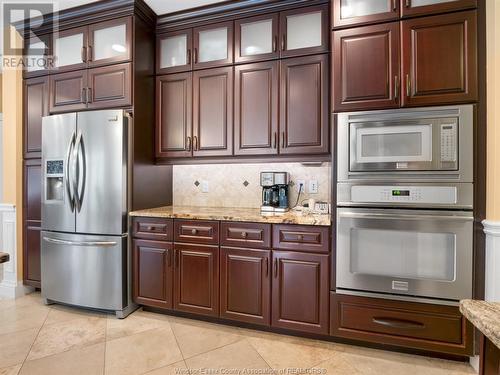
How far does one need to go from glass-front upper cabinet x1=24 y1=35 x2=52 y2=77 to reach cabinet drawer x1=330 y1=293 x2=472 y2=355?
11.5ft

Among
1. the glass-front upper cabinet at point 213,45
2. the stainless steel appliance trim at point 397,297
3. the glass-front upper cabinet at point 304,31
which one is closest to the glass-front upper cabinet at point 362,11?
the glass-front upper cabinet at point 304,31

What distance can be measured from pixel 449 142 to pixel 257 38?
172 cm

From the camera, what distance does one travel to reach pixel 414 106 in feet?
6.28

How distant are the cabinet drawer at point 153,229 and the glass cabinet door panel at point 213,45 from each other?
153 centimetres

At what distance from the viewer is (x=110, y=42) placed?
105 inches

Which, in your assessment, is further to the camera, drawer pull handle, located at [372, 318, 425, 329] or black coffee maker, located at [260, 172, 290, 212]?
black coffee maker, located at [260, 172, 290, 212]

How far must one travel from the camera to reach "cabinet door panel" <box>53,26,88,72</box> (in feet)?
9.11

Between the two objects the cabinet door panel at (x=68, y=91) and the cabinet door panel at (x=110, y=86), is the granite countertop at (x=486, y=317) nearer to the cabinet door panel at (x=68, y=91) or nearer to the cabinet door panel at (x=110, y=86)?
the cabinet door panel at (x=110, y=86)

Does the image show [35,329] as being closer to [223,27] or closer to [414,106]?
[223,27]

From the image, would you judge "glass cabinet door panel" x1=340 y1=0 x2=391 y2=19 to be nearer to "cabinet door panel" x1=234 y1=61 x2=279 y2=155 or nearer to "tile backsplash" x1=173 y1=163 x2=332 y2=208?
"cabinet door panel" x1=234 y1=61 x2=279 y2=155

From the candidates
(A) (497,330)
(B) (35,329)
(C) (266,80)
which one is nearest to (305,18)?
(C) (266,80)

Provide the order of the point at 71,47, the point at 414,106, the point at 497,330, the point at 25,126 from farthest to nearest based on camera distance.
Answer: the point at 25,126 < the point at 71,47 < the point at 414,106 < the point at 497,330

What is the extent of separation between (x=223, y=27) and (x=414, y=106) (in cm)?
176

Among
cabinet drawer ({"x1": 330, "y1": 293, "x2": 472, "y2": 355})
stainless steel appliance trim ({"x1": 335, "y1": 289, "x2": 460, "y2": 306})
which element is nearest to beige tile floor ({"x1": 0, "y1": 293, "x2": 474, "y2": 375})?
cabinet drawer ({"x1": 330, "y1": 293, "x2": 472, "y2": 355})
